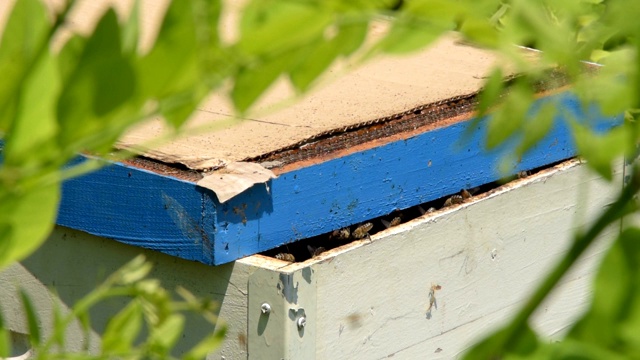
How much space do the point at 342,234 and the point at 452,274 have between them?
0.22 meters

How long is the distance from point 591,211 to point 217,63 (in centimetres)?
166

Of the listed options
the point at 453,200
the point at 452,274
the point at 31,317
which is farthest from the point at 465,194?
the point at 31,317

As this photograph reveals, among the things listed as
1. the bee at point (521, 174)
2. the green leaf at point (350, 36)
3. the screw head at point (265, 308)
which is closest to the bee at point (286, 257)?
the screw head at point (265, 308)

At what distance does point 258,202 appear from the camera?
4.33 ft

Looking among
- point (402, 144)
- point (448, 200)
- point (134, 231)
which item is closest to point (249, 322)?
point (134, 231)

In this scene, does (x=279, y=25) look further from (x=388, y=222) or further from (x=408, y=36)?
(x=388, y=222)

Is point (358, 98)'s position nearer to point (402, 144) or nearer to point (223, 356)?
Result: point (402, 144)

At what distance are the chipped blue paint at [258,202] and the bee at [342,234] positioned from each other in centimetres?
4

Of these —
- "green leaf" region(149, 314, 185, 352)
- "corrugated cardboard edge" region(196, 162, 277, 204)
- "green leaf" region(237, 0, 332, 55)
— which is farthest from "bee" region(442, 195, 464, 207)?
"green leaf" region(237, 0, 332, 55)

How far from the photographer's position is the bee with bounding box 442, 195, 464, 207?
1.68m

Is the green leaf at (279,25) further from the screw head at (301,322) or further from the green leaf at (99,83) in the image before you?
the screw head at (301,322)

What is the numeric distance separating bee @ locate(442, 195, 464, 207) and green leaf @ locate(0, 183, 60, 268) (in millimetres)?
1385

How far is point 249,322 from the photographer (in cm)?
136

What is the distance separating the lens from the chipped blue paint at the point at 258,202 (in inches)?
51.0
